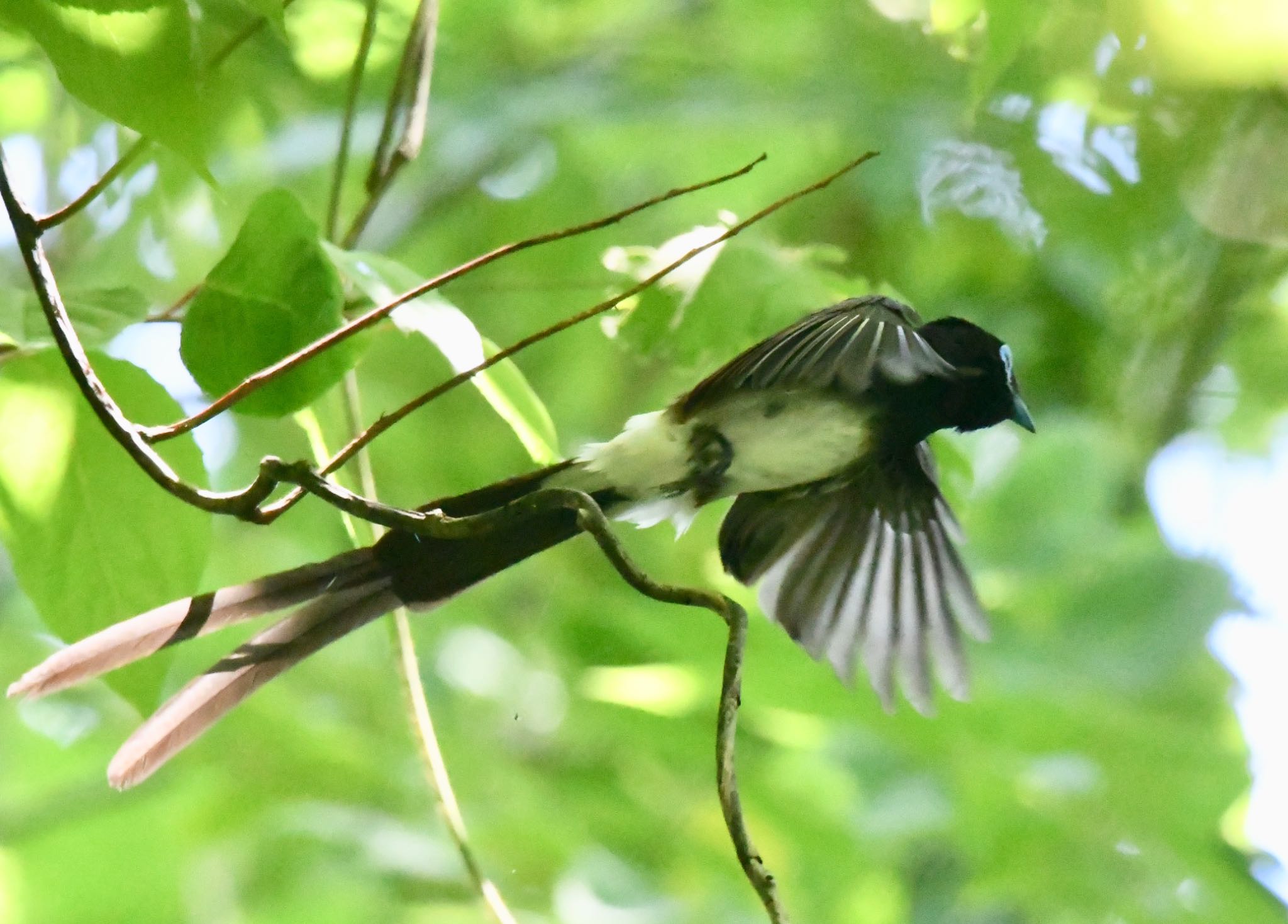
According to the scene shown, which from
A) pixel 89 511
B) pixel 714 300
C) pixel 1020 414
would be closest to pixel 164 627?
pixel 89 511

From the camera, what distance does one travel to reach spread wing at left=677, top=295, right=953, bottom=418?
3.09ft

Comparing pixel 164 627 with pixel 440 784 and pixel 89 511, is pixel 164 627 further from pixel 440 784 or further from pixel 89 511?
pixel 440 784

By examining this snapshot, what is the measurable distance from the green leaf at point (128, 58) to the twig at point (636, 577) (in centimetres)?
22

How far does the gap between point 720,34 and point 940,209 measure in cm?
78

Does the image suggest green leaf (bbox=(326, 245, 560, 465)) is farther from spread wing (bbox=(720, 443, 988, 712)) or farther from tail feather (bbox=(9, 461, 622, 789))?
spread wing (bbox=(720, 443, 988, 712))

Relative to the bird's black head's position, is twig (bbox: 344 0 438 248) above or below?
above

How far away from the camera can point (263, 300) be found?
2.32 feet

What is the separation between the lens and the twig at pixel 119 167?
0.63m

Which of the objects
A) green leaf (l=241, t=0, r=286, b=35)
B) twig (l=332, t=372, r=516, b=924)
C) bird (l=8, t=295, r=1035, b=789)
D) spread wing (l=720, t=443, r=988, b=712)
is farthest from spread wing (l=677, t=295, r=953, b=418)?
green leaf (l=241, t=0, r=286, b=35)

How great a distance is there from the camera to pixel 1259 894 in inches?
60.2

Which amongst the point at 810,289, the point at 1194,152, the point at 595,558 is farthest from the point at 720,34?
the point at 810,289

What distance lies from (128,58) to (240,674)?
0.39 meters

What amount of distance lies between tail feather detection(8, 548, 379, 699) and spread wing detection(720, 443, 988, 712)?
49 cm

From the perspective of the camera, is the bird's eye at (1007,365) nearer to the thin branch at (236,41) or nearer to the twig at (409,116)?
the twig at (409,116)
